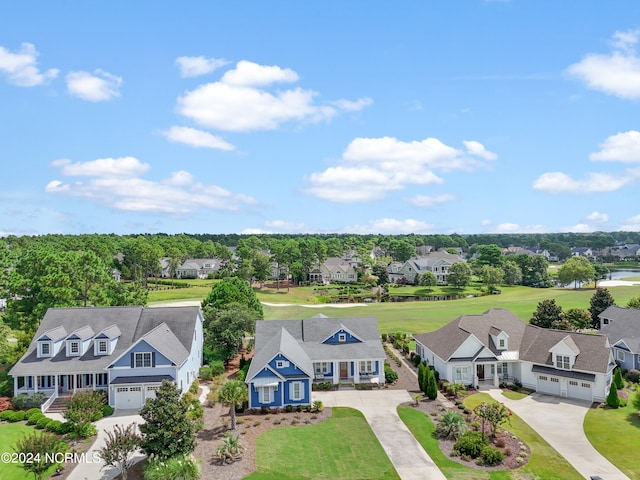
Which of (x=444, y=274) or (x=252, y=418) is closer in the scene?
(x=252, y=418)

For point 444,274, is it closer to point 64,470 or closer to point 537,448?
point 537,448

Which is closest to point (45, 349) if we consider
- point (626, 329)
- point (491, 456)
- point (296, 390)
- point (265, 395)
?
point (265, 395)

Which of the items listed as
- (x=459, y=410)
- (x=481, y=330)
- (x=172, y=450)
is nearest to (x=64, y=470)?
(x=172, y=450)

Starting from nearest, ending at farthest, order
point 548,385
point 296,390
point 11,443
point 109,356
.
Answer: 1. point 11,443
2. point 296,390
3. point 109,356
4. point 548,385

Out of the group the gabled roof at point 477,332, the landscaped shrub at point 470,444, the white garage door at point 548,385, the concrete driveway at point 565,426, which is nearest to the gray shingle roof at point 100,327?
the landscaped shrub at point 470,444

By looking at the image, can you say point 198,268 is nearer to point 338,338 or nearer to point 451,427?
point 338,338

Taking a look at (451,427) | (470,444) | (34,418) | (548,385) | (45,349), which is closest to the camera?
(470,444)
